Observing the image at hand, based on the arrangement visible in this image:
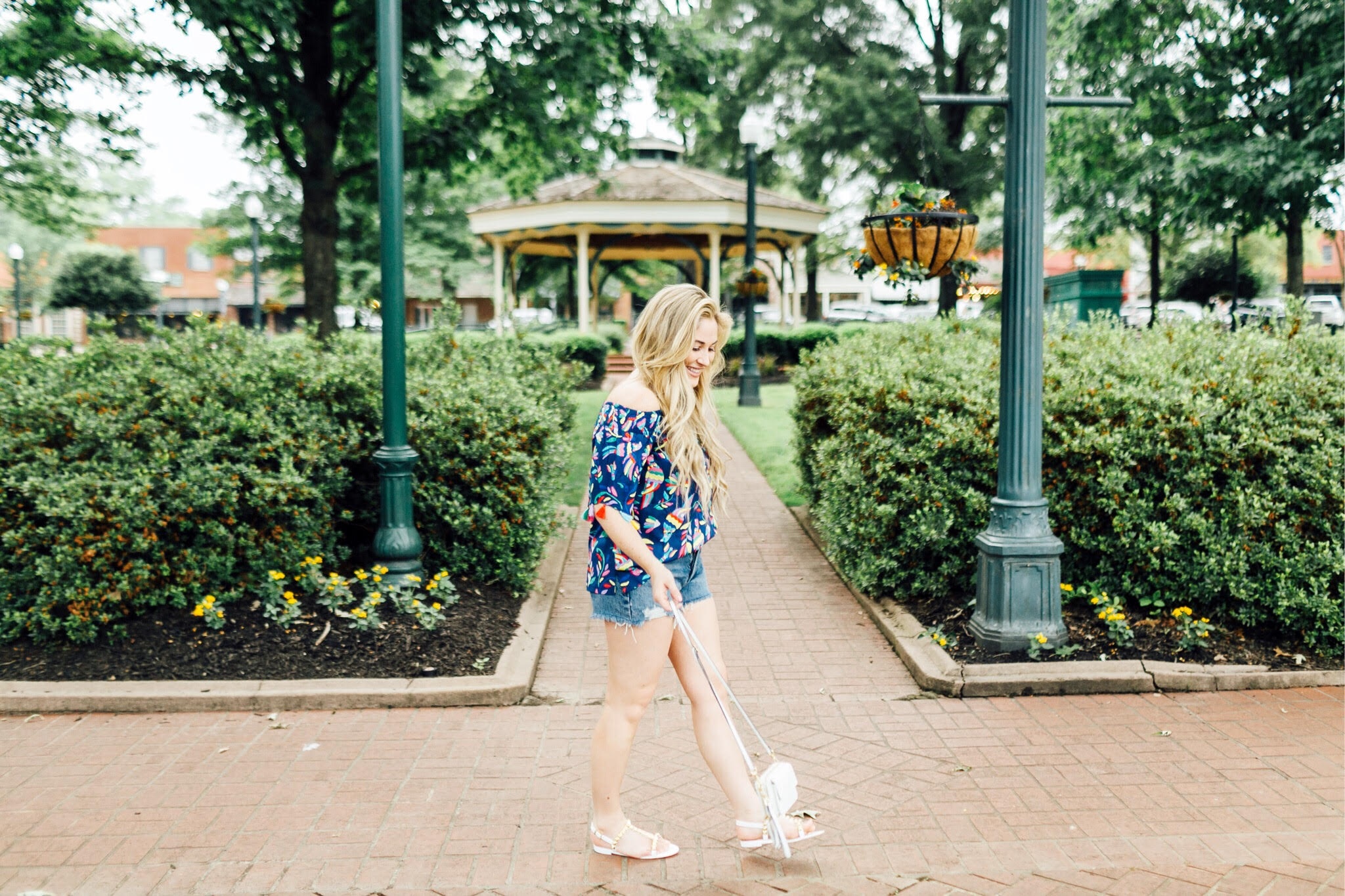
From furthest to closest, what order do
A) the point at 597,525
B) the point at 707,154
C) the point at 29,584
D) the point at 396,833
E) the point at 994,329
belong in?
the point at 707,154, the point at 994,329, the point at 29,584, the point at 396,833, the point at 597,525

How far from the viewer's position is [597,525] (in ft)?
10.8

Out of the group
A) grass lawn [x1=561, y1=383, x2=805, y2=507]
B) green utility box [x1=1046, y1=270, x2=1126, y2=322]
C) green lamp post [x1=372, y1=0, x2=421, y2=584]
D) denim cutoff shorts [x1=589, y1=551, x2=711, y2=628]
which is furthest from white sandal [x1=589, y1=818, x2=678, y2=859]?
green utility box [x1=1046, y1=270, x2=1126, y2=322]

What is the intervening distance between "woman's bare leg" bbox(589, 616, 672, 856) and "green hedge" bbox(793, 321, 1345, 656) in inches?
117

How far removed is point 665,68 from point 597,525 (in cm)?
1055

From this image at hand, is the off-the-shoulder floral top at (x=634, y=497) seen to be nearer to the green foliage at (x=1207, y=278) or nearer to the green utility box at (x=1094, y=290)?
the green utility box at (x=1094, y=290)

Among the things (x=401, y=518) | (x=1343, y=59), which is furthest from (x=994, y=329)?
(x=1343, y=59)

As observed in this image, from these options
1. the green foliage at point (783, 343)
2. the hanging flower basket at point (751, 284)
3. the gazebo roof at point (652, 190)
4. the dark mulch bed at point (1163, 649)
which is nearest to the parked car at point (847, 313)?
the gazebo roof at point (652, 190)

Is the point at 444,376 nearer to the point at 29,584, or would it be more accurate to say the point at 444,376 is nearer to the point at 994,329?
the point at 29,584

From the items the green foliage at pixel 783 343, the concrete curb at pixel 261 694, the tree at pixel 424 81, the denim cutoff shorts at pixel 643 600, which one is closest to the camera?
the denim cutoff shorts at pixel 643 600

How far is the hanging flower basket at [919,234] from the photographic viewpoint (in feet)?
20.7

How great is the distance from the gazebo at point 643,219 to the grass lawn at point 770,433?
356 cm

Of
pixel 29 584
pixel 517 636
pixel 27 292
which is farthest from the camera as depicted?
pixel 27 292

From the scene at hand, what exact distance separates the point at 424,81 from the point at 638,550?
33.1ft

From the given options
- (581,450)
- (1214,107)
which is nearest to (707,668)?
(581,450)
